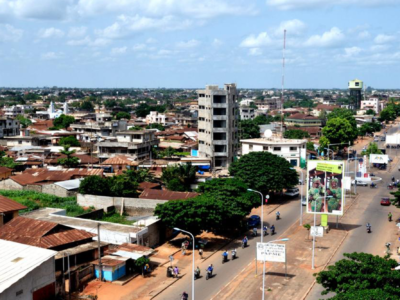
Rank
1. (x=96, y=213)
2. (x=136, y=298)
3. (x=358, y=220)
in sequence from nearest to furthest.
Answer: (x=136, y=298)
(x=96, y=213)
(x=358, y=220)

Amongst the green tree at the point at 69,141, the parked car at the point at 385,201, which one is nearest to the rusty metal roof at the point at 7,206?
the parked car at the point at 385,201

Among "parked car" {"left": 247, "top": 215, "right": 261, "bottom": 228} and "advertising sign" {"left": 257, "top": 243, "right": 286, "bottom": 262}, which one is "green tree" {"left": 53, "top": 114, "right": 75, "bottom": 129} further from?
"advertising sign" {"left": 257, "top": 243, "right": 286, "bottom": 262}

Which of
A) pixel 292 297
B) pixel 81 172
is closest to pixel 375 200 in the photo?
pixel 292 297

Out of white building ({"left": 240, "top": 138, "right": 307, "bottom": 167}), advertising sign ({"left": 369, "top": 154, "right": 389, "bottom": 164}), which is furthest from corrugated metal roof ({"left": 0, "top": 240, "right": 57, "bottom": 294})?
advertising sign ({"left": 369, "top": 154, "right": 389, "bottom": 164})

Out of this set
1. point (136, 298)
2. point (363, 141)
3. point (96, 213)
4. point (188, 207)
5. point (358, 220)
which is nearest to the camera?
point (136, 298)

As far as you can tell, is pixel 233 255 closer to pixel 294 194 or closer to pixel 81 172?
pixel 294 194

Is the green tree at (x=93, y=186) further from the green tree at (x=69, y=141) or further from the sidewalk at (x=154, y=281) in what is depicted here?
the green tree at (x=69, y=141)

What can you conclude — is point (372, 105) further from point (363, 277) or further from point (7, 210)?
point (363, 277)
